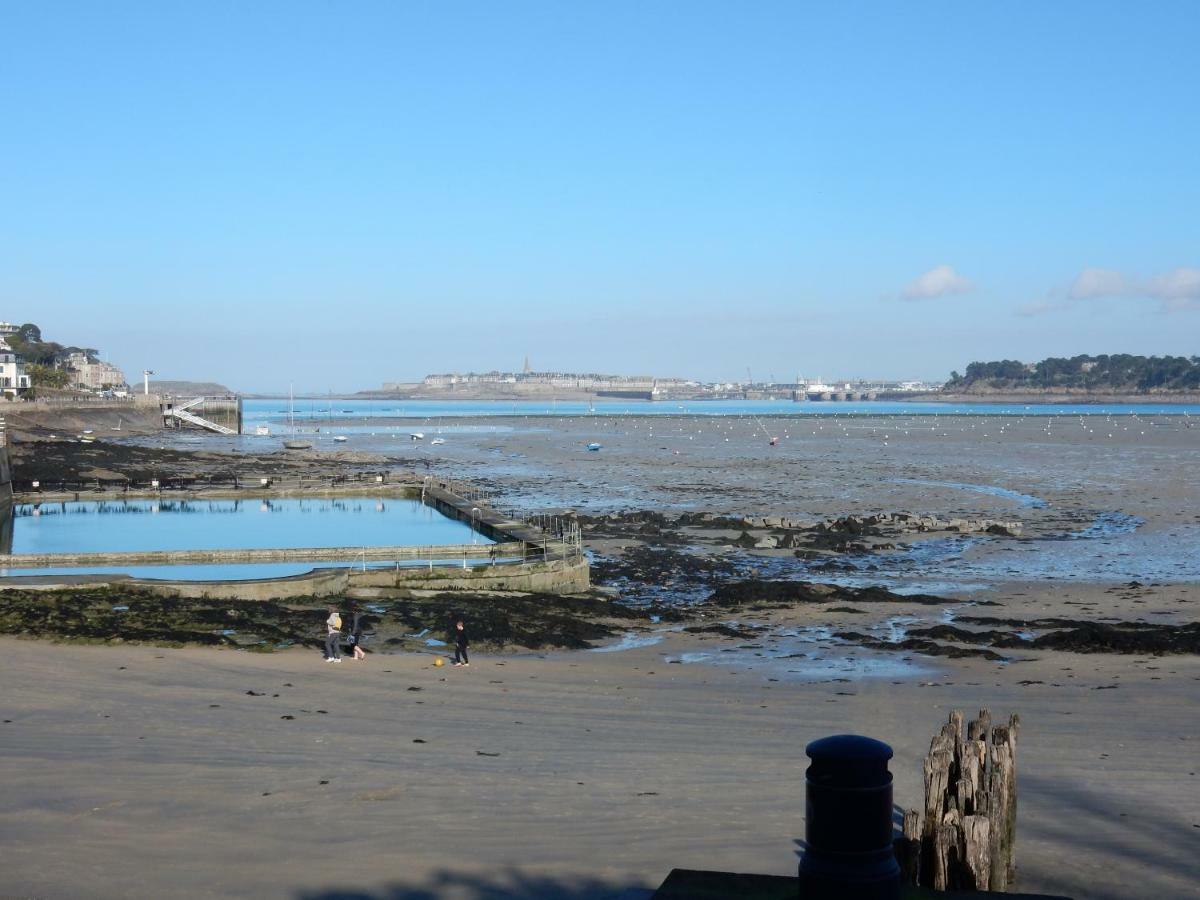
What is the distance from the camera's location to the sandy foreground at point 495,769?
291 inches

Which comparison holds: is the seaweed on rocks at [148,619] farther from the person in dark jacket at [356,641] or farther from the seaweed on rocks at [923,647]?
the seaweed on rocks at [923,647]

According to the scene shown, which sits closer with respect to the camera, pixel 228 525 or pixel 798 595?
pixel 798 595

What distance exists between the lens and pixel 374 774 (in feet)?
32.0

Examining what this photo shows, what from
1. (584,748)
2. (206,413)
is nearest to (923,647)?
(584,748)

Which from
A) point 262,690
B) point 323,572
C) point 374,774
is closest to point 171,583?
point 323,572

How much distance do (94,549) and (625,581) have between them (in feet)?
42.6

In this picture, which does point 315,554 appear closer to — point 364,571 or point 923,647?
point 364,571

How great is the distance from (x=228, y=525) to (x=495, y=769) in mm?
26352

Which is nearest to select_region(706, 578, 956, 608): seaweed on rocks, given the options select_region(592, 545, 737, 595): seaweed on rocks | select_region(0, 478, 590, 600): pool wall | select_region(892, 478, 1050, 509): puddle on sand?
select_region(592, 545, 737, 595): seaweed on rocks

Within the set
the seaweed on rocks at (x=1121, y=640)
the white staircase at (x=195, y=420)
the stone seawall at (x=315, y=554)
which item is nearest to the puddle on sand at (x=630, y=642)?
the seaweed on rocks at (x=1121, y=640)

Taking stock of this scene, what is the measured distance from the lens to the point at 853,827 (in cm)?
321

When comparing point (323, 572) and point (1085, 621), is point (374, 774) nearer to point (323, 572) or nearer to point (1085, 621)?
point (323, 572)

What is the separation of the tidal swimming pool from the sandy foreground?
1294cm

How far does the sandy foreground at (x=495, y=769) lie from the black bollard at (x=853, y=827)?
13.1 feet
